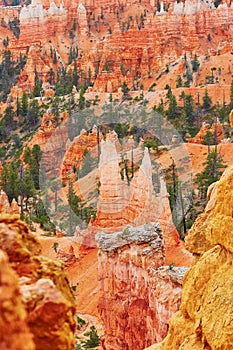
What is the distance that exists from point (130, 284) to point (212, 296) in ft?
36.9

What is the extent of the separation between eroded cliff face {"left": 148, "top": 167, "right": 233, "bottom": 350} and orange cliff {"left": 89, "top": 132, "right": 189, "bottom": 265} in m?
17.1

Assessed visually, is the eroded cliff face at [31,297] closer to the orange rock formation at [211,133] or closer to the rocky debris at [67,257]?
the rocky debris at [67,257]

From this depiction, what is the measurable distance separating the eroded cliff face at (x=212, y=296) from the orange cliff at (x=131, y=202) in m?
17.1

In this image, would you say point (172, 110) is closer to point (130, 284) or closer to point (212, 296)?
point (130, 284)

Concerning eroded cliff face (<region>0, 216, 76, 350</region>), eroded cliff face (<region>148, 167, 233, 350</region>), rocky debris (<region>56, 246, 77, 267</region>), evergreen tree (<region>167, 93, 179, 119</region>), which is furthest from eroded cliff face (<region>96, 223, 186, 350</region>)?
evergreen tree (<region>167, 93, 179, 119</region>)

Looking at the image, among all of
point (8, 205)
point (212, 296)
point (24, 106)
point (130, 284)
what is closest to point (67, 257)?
point (8, 205)

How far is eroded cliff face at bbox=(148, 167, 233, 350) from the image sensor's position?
10.8m

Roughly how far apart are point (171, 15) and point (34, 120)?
26239 mm

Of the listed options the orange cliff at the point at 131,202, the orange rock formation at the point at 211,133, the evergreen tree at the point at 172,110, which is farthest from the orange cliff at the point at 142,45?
the orange cliff at the point at 131,202

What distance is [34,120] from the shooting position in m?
→ 69.1

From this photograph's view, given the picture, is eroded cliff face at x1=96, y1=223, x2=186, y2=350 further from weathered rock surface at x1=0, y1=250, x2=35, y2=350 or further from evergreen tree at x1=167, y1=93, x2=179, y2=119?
evergreen tree at x1=167, y1=93, x2=179, y2=119

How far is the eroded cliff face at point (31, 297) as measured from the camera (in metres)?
4.57

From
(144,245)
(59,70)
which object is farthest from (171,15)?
(144,245)

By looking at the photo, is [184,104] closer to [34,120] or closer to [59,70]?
[34,120]
